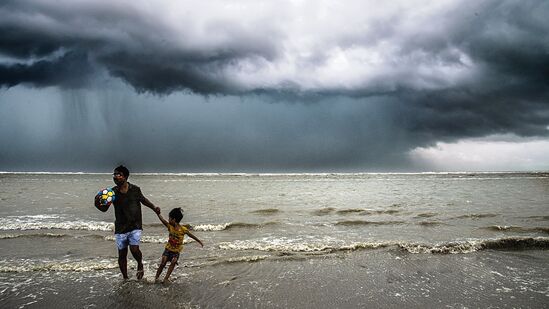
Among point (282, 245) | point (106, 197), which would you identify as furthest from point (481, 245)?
point (106, 197)

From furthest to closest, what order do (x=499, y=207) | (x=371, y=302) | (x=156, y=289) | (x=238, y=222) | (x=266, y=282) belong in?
(x=499, y=207) < (x=238, y=222) < (x=266, y=282) < (x=156, y=289) < (x=371, y=302)

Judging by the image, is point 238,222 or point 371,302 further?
point 238,222

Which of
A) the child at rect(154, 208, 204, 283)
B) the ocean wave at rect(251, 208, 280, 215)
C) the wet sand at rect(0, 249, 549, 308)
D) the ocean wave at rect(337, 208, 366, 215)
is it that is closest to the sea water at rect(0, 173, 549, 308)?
the wet sand at rect(0, 249, 549, 308)

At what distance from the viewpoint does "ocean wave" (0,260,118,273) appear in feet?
26.2

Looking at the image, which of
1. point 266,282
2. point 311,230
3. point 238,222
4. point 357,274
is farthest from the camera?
point 238,222

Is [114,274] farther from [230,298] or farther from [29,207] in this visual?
[29,207]

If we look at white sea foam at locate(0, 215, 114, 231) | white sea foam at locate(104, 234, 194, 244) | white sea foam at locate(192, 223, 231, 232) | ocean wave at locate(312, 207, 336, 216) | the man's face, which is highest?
the man's face

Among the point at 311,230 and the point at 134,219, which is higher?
the point at 134,219

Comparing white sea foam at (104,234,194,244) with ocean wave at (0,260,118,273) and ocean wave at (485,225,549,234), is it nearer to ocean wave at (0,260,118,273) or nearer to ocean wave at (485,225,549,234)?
ocean wave at (0,260,118,273)

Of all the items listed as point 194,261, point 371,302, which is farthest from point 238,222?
point 371,302

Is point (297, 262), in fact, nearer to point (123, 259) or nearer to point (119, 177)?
point (123, 259)

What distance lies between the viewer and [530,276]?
7.14m

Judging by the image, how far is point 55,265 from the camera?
824 cm

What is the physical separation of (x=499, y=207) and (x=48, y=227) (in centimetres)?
2265
